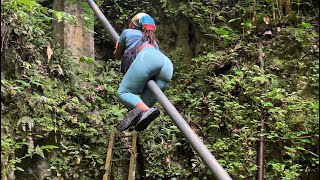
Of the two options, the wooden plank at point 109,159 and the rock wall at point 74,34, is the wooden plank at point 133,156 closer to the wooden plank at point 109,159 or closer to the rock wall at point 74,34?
the wooden plank at point 109,159

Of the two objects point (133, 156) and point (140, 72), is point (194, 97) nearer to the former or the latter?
point (133, 156)

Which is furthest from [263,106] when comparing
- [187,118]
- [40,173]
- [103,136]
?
[40,173]

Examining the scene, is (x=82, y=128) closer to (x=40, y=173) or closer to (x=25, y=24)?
(x=40, y=173)

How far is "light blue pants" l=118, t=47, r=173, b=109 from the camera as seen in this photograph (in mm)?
4480

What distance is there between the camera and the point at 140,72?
14.7 ft

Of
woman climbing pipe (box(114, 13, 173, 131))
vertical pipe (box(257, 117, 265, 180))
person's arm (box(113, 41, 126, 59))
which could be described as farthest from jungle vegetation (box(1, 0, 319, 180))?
woman climbing pipe (box(114, 13, 173, 131))

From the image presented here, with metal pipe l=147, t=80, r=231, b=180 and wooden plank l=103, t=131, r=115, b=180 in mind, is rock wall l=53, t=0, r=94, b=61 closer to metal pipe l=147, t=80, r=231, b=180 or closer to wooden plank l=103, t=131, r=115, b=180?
wooden plank l=103, t=131, r=115, b=180

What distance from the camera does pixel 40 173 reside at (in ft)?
16.3

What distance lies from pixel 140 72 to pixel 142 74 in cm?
3

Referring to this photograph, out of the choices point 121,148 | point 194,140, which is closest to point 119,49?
point 121,148

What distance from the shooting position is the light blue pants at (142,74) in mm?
4480

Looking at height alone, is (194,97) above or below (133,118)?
above

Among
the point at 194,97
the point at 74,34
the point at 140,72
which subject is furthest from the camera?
the point at 74,34

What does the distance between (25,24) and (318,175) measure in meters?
4.39
